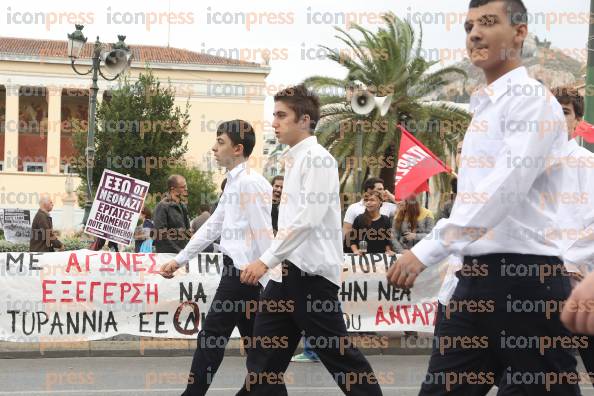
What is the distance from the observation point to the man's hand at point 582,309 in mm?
2158

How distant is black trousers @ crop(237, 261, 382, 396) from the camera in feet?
17.5

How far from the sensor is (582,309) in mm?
2186

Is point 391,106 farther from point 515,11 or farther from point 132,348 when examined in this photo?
point 515,11

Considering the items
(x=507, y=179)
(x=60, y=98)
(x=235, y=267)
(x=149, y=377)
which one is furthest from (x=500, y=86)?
(x=60, y=98)

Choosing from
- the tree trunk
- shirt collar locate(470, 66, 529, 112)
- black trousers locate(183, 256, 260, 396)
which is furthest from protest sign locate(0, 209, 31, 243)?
shirt collar locate(470, 66, 529, 112)

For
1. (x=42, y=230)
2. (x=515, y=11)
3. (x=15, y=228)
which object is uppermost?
(x=515, y=11)

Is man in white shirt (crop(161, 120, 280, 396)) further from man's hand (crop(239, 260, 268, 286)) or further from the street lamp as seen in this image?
the street lamp

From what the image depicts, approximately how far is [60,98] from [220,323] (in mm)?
70746

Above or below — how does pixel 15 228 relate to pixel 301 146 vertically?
below

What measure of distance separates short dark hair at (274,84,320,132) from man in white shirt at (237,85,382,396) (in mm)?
253

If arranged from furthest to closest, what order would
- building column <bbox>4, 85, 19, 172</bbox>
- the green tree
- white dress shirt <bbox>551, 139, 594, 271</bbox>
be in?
building column <bbox>4, 85, 19, 172</bbox> → the green tree → white dress shirt <bbox>551, 139, 594, 271</bbox>

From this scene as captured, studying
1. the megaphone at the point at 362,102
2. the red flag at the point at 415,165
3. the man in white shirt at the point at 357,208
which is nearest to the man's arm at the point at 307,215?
the man in white shirt at the point at 357,208

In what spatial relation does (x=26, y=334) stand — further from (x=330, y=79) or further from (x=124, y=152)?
(x=124, y=152)

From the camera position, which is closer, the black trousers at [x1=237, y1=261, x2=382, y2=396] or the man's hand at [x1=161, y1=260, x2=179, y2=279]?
the black trousers at [x1=237, y1=261, x2=382, y2=396]
